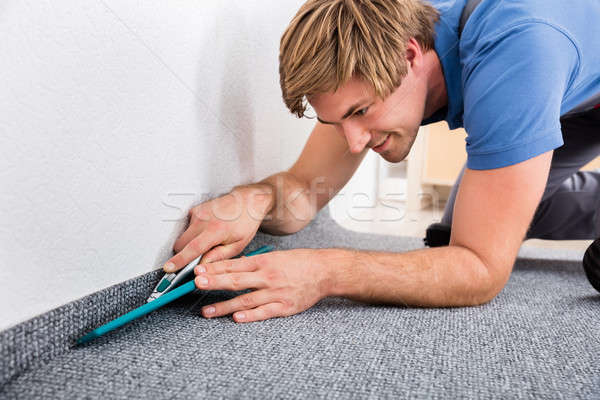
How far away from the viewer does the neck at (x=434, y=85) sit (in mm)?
784

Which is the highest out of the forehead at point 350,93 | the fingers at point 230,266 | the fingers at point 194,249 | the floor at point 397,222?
the forehead at point 350,93

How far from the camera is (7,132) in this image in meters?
0.40

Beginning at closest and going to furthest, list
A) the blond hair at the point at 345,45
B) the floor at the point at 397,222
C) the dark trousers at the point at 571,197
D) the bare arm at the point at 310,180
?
the blond hair at the point at 345,45
the bare arm at the point at 310,180
the dark trousers at the point at 571,197
the floor at the point at 397,222

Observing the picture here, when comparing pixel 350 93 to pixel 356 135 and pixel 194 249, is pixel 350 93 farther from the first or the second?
pixel 194 249

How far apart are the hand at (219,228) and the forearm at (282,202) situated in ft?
0.08

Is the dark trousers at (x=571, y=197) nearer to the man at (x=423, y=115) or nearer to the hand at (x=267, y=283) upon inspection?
the man at (x=423, y=115)

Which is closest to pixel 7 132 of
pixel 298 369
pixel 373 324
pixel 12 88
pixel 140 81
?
pixel 12 88

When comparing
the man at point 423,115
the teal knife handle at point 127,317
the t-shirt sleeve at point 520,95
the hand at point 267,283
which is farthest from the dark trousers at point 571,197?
the teal knife handle at point 127,317

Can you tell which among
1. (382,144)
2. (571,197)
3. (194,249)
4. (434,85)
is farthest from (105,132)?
(571,197)

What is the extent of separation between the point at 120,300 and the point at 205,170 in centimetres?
26

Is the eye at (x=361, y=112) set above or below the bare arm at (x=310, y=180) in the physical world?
above

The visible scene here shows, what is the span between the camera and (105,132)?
0.52 m

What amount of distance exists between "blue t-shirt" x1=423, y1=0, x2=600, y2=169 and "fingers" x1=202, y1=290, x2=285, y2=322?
340mm

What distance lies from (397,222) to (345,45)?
149cm
